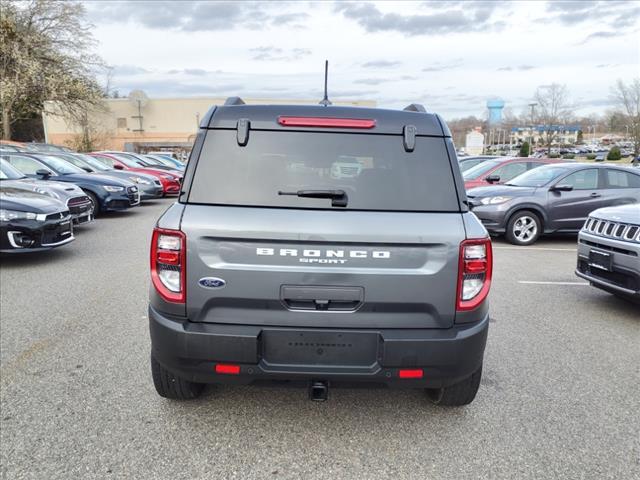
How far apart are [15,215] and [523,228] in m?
8.68

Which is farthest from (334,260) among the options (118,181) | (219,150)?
(118,181)

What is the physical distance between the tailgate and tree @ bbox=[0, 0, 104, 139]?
109ft

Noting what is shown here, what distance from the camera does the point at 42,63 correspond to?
1234 inches

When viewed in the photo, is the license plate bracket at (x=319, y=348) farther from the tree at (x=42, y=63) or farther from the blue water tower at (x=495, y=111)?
the blue water tower at (x=495, y=111)

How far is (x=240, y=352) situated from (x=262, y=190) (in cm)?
86

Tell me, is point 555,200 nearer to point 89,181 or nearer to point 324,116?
point 324,116

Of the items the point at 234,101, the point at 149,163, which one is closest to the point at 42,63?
the point at 149,163

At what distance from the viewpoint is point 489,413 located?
11.1ft

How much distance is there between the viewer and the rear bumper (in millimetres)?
2664

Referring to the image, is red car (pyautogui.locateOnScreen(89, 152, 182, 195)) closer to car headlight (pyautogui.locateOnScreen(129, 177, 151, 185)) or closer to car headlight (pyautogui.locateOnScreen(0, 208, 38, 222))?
car headlight (pyautogui.locateOnScreen(129, 177, 151, 185))

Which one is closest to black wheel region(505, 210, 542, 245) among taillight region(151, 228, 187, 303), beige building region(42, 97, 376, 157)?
Answer: taillight region(151, 228, 187, 303)

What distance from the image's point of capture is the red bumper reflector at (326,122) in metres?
2.87

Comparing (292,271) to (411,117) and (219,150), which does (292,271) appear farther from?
(411,117)

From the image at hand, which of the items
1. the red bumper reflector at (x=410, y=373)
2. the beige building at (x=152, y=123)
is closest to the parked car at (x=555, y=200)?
the red bumper reflector at (x=410, y=373)
